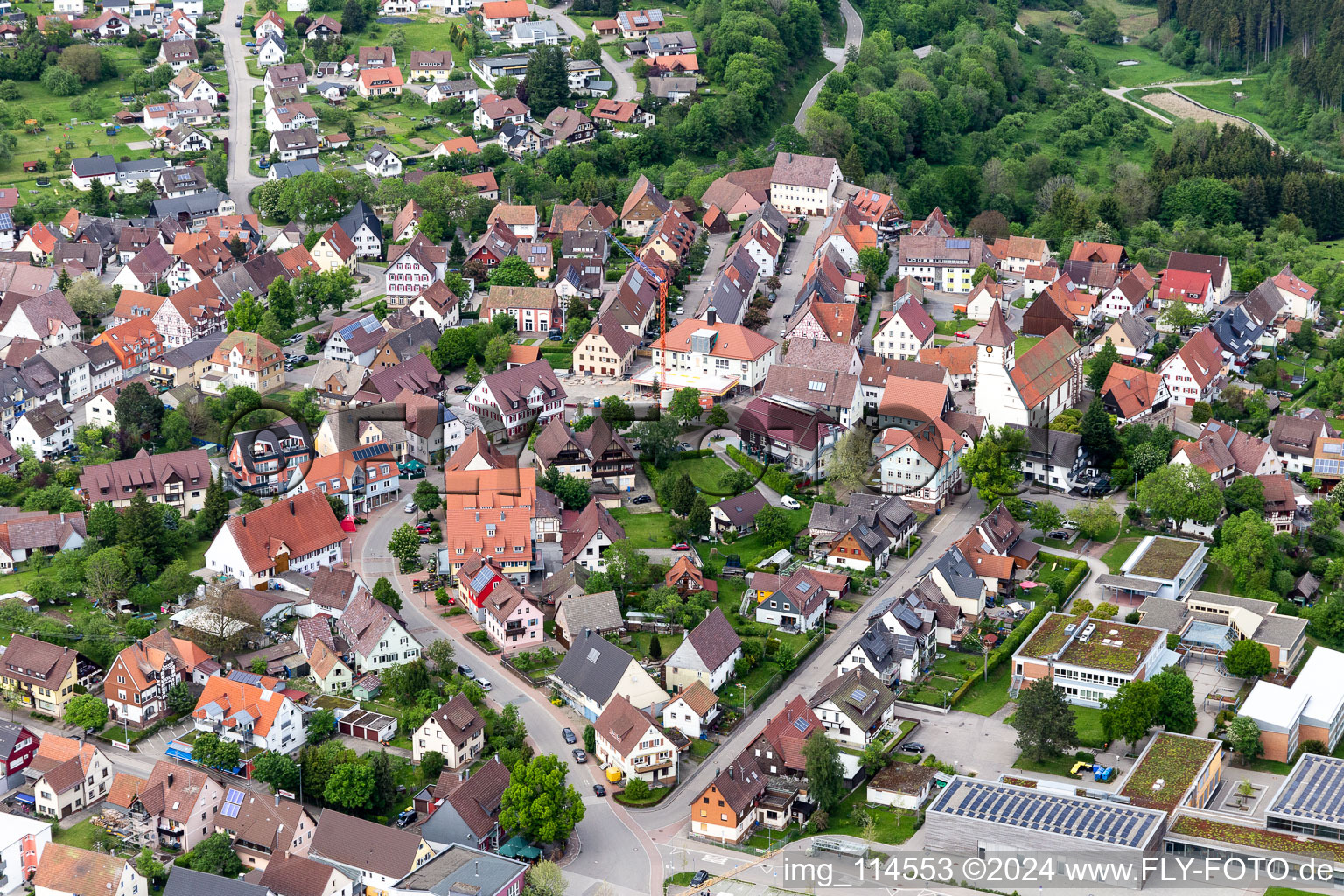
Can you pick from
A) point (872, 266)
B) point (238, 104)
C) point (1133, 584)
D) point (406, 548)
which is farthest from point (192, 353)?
point (1133, 584)

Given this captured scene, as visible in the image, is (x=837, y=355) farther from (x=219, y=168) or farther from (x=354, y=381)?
(x=219, y=168)

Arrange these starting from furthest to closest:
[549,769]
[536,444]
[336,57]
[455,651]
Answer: [336,57] < [536,444] < [455,651] < [549,769]

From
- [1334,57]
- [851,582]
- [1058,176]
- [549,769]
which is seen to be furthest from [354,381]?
[1334,57]

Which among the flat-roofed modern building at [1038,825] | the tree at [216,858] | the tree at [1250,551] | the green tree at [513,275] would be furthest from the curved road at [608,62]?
the tree at [216,858]

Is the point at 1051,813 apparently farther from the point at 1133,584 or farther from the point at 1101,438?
the point at 1101,438

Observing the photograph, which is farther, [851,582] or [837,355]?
[837,355]

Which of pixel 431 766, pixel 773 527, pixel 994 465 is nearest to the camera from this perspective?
pixel 431 766
